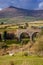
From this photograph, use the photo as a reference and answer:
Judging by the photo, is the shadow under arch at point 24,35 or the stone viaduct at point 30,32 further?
the shadow under arch at point 24,35

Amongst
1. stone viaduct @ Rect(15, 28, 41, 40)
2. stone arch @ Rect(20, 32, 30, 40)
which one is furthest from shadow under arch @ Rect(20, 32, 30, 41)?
stone viaduct @ Rect(15, 28, 41, 40)

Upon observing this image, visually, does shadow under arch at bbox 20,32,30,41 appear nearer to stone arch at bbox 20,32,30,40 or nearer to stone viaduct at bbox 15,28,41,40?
stone arch at bbox 20,32,30,40

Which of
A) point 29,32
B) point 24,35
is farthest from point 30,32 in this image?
point 24,35

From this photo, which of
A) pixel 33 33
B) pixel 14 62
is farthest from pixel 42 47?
pixel 33 33

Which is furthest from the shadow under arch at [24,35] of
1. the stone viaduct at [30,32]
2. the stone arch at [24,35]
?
the stone viaduct at [30,32]

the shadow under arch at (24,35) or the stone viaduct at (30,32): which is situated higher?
the stone viaduct at (30,32)

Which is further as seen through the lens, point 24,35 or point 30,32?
point 24,35

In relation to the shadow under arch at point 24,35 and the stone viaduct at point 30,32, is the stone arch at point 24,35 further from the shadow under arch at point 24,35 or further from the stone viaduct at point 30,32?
the stone viaduct at point 30,32

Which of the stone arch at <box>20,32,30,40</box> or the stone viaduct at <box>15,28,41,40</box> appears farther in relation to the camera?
the stone arch at <box>20,32,30,40</box>

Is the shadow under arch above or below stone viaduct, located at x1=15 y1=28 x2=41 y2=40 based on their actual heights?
below

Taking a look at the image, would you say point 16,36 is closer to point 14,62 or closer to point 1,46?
point 1,46

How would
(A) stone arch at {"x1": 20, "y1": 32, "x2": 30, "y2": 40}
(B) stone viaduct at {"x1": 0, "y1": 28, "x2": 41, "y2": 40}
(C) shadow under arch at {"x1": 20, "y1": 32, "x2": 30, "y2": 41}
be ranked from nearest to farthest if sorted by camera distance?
(B) stone viaduct at {"x1": 0, "y1": 28, "x2": 41, "y2": 40}, (A) stone arch at {"x1": 20, "y1": 32, "x2": 30, "y2": 40}, (C) shadow under arch at {"x1": 20, "y1": 32, "x2": 30, "y2": 41}

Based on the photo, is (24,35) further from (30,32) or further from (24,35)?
(30,32)
